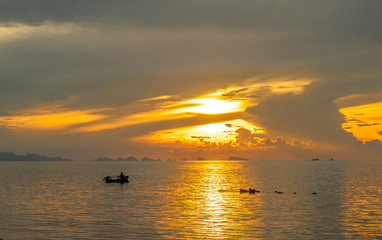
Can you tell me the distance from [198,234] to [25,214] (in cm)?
2874

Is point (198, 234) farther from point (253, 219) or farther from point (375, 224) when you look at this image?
point (375, 224)

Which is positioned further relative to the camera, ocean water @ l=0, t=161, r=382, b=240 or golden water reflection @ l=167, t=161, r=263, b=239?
golden water reflection @ l=167, t=161, r=263, b=239

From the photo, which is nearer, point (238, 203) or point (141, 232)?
point (141, 232)

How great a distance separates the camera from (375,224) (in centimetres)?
4947

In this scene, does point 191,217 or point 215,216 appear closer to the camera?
point 191,217

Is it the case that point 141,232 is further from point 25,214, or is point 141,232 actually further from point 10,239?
point 25,214

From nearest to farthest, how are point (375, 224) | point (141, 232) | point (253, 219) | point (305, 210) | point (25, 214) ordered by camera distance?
point (141, 232)
point (375, 224)
point (253, 219)
point (25, 214)
point (305, 210)

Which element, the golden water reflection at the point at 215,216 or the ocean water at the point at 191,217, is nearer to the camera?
the ocean water at the point at 191,217

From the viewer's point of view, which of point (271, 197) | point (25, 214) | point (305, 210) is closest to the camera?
point (25, 214)

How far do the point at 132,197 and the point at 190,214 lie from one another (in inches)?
1082

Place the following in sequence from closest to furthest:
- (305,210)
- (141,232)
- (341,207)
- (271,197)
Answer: (141,232)
(305,210)
(341,207)
(271,197)

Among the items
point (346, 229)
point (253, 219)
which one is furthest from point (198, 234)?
point (346, 229)

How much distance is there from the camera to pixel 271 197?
265 feet

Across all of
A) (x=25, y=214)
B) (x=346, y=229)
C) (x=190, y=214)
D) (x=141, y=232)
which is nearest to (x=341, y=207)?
(x=346, y=229)
